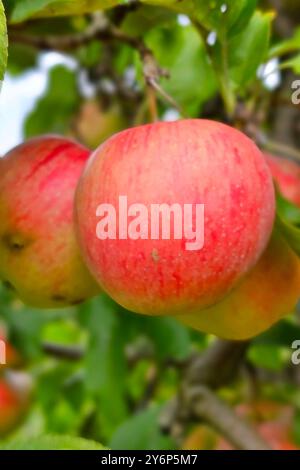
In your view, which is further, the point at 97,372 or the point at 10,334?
the point at 10,334

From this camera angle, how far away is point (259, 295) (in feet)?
2.53

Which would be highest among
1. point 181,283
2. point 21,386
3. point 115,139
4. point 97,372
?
point 115,139

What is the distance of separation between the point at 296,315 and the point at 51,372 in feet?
2.09

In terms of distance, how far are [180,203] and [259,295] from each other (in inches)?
6.4

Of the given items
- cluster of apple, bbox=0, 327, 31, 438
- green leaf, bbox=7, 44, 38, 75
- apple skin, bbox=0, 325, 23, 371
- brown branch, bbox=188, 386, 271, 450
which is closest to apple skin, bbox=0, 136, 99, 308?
brown branch, bbox=188, 386, 271, 450

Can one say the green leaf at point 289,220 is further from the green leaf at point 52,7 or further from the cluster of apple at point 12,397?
the cluster of apple at point 12,397

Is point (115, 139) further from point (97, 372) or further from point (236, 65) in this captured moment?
point (97, 372)

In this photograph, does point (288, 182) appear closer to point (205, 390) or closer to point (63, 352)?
point (205, 390)

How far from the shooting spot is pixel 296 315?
143 centimetres

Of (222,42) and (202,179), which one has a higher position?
(222,42)

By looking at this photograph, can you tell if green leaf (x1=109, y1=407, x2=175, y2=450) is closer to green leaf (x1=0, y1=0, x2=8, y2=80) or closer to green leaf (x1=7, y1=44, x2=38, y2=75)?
green leaf (x1=0, y1=0, x2=8, y2=80)
